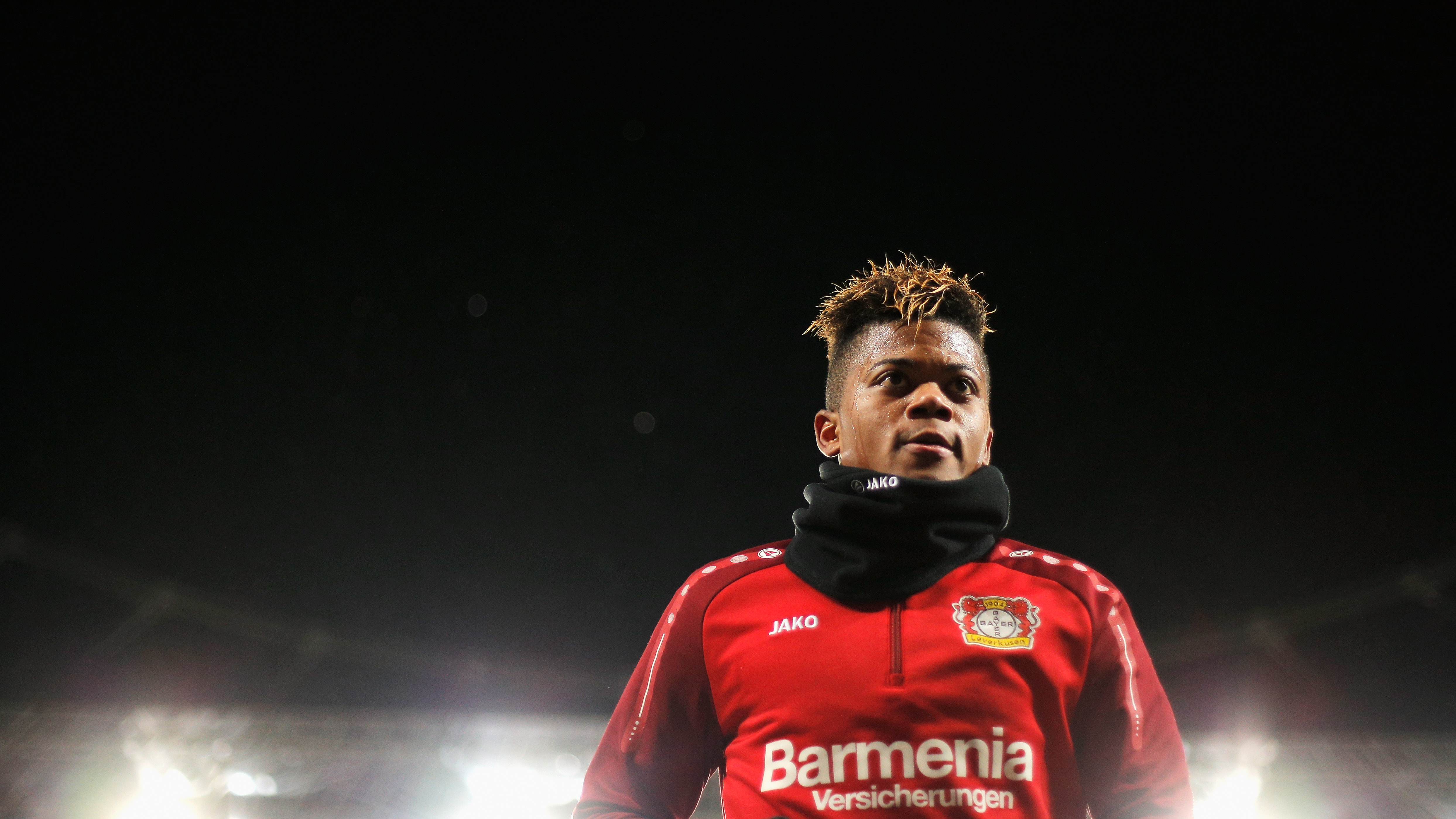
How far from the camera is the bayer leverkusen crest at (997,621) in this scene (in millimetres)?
1309

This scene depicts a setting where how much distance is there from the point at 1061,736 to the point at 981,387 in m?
0.67

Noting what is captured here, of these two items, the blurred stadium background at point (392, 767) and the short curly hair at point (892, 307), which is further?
the blurred stadium background at point (392, 767)

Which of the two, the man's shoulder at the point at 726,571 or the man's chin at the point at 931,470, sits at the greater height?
the man's chin at the point at 931,470

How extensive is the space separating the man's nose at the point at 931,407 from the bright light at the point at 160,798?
33.0ft

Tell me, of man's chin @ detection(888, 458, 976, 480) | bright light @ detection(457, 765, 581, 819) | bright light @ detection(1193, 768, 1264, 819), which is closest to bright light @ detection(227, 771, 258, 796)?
bright light @ detection(457, 765, 581, 819)

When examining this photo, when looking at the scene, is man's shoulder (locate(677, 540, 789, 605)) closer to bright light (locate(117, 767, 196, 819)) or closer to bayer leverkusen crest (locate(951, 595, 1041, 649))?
bayer leverkusen crest (locate(951, 595, 1041, 649))

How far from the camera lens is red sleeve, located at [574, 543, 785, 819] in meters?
1.38

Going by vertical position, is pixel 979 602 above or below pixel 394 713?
below

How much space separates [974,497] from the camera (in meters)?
1.44

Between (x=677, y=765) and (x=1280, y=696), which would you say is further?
(x=1280, y=696)

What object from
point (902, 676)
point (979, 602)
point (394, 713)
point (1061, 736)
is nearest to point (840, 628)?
point (902, 676)

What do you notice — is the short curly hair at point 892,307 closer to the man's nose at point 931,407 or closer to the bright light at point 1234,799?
the man's nose at point 931,407

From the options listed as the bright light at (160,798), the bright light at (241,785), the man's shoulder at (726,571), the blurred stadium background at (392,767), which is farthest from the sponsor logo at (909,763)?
the bright light at (160,798)

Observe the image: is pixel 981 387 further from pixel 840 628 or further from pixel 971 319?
pixel 840 628
